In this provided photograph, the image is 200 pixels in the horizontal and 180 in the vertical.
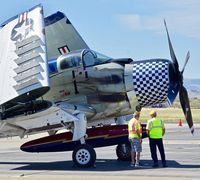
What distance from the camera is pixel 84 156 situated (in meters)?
14.8

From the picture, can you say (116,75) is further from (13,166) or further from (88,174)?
(13,166)

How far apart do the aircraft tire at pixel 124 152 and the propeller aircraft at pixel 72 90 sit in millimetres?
615

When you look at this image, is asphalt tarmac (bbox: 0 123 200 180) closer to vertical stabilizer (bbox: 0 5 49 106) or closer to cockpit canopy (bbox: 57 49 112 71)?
vertical stabilizer (bbox: 0 5 49 106)

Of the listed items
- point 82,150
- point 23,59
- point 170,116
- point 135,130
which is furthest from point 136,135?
point 170,116

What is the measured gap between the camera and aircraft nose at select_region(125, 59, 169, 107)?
1455 centimetres

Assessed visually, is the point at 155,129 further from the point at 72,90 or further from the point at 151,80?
the point at 72,90

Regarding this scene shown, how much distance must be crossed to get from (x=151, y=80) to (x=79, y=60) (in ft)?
7.09

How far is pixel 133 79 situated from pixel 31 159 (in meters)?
5.45

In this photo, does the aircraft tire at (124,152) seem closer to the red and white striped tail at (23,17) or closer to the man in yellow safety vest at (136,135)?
the man in yellow safety vest at (136,135)

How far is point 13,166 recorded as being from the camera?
16125 millimetres

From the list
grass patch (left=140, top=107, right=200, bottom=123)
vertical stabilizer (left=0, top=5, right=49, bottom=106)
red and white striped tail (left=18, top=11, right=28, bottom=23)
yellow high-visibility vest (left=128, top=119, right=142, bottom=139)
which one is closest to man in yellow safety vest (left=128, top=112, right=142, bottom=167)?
yellow high-visibility vest (left=128, top=119, right=142, bottom=139)

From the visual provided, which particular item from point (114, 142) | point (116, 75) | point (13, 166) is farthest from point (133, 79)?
point (13, 166)

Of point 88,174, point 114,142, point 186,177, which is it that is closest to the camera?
point 186,177

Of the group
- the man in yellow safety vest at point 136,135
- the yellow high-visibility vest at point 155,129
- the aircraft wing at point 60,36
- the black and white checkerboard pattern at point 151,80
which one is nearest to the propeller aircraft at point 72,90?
the black and white checkerboard pattern at point 151,80
